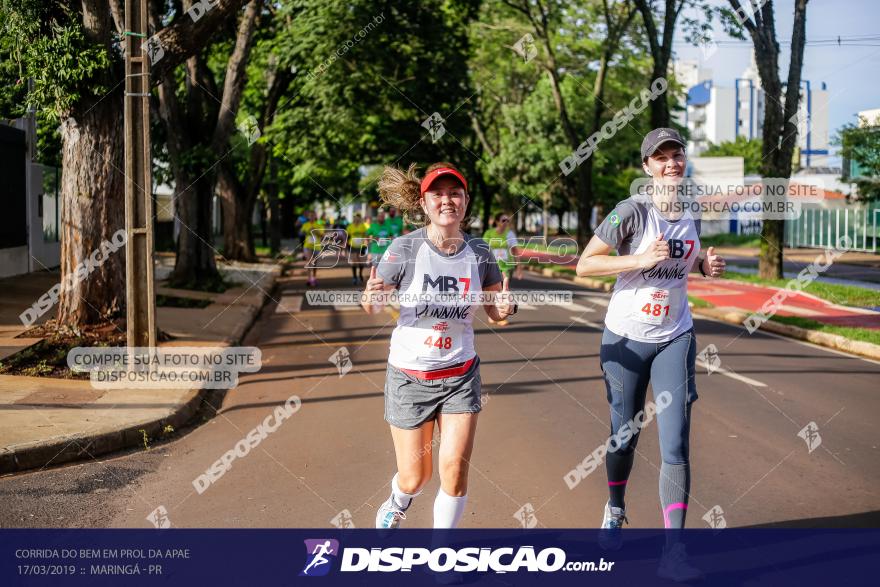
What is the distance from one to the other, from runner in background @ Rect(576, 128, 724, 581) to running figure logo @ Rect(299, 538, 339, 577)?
4.63 feet

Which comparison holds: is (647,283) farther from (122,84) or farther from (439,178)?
(122,84)

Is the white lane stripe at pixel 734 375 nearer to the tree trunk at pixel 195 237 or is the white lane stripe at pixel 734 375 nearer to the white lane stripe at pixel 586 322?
the white lane stripe at pixel 586 322

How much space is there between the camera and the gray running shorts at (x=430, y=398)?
446 centimetres

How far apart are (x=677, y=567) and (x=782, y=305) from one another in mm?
15452

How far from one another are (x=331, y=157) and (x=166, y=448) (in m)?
21.6

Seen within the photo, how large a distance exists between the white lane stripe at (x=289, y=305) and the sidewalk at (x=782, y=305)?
8.17 metres

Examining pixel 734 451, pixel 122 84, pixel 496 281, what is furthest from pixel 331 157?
pixel 496 281

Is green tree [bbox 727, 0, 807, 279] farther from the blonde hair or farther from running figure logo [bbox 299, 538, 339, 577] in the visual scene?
running figure logo [bbox 299, 538, 339, 577]

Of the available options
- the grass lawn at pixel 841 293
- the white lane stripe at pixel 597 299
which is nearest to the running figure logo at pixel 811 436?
the grass lawn at pixel 841 293

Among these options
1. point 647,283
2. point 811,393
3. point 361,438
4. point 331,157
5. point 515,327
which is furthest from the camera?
point 331,157

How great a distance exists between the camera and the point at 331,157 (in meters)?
28.6

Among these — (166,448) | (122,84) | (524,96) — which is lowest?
(166,448)

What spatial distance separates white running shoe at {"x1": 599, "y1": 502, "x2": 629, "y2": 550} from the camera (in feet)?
16.2

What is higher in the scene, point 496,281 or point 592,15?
point 592,15
